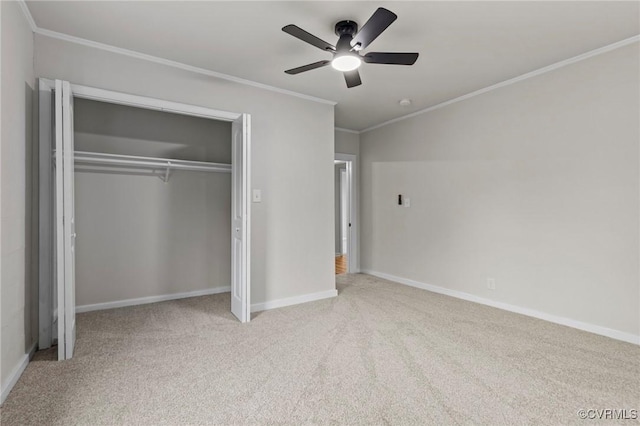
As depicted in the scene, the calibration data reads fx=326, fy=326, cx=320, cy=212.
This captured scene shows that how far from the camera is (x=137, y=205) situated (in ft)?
12.7

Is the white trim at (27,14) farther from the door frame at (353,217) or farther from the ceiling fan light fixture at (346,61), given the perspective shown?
the door frame at (353,217)

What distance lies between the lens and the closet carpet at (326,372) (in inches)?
70.8

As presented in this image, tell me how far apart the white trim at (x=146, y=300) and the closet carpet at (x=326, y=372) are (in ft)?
0.89

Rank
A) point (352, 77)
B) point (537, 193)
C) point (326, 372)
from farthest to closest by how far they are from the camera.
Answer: point (537, 193)
point (352, 77)
point (326, 372)

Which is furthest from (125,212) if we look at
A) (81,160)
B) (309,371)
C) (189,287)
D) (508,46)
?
(508,46)

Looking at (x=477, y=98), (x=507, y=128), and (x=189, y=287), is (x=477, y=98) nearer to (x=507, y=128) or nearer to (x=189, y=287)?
(x=507, y=128)

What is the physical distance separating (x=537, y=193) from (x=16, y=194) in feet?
14.4

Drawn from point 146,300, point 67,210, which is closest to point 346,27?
point 67,210

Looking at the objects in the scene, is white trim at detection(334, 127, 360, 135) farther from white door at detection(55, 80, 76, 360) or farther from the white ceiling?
white door at detection(55, 80, 76, 360)

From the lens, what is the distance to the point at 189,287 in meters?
4.21

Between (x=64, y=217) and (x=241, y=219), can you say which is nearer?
(x=64, y=217)

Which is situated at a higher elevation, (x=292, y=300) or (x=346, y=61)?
(x=346, y=61)

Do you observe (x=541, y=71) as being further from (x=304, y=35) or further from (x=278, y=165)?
(x=278, y=165)

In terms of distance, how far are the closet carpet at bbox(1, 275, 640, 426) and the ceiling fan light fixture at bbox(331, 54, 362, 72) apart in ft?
7.14
